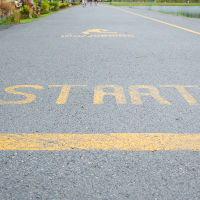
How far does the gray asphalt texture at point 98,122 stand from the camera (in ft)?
7.03

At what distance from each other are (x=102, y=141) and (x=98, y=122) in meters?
0.44

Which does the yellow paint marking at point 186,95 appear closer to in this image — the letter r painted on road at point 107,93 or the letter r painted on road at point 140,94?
the letter r painted on road at point 140,94

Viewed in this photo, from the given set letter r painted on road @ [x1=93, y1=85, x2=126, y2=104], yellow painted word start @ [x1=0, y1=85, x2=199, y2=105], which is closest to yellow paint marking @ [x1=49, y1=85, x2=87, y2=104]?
yellow painted word start @ [x1=0, y1=85, x2=199, y2=105]

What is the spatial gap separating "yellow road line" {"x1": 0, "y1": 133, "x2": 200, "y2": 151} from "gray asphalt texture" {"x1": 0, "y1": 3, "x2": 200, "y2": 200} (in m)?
0.09

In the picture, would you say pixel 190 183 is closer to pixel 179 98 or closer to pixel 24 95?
pixel 179 98

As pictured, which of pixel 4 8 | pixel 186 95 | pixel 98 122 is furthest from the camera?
pixel 4 8

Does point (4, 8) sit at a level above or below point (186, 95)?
above

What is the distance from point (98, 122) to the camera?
10.5 feet

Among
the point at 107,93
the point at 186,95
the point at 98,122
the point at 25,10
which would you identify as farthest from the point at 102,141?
the point at 25,10

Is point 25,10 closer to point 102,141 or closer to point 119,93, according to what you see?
point 119,93

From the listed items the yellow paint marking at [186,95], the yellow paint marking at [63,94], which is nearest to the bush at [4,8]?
the yellow paint marking at [63,94]

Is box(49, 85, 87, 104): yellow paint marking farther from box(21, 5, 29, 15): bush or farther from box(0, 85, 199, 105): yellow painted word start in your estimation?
box(21, 5, 29, 15): bush

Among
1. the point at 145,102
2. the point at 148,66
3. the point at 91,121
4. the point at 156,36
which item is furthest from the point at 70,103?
the point at 156,36

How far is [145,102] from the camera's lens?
382 cm
